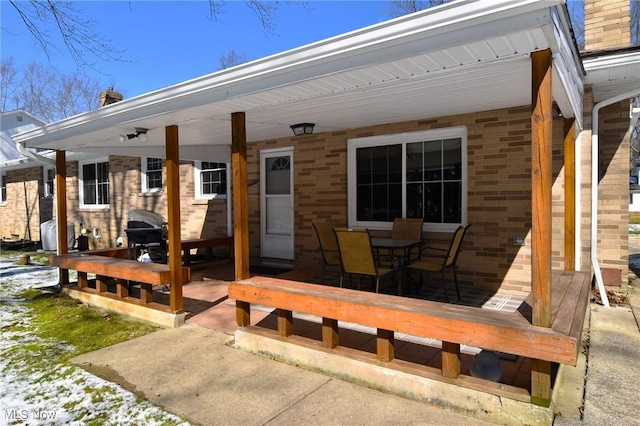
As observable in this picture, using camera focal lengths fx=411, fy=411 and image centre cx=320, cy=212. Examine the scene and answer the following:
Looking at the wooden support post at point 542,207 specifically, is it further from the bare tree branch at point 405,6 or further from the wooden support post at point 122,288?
the bare tree branch at point 405,6

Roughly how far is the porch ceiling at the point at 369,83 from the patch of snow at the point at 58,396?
2527 mm

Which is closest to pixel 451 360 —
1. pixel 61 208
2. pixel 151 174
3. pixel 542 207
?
pixel 542 207

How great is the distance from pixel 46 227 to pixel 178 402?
11.2 m

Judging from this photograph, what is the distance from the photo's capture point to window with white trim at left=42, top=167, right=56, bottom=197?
46.8 feet

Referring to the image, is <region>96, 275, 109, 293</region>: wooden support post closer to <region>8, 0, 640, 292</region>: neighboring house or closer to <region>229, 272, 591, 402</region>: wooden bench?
<region>8, 0, 640, 292</region>: neighboring house

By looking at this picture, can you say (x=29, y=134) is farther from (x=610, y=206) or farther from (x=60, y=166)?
A: (x=610, y=206)

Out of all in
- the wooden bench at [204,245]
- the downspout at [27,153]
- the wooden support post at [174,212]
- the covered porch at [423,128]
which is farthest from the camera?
the wooden bench at [204,245]

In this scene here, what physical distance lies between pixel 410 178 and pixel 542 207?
3.82 metres

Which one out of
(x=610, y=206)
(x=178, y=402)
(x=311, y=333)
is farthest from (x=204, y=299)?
(x=610, y=206)

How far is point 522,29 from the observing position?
219 centimetres

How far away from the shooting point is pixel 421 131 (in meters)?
6.05

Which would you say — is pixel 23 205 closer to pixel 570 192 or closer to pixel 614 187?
pixel 570 192

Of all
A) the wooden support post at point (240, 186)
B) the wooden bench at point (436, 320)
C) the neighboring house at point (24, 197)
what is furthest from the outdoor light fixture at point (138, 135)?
the neighboring house at point (24, 197)

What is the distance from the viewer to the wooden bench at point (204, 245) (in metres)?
7.66
